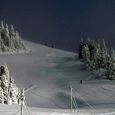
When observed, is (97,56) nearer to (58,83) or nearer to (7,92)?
(58,83)

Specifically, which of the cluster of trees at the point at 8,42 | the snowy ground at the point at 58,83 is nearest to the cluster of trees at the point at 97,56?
the snowy ground at the point at 58,83

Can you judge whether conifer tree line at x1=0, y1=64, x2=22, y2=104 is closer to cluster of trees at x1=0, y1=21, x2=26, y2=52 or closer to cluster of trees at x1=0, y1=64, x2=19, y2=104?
cluster of trees at x1=0, y1=64, x2=19, y2=104

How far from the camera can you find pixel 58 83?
117062 millimetres

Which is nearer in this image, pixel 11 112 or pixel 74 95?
pixel 11 112

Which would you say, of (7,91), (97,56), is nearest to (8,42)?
(97,56)

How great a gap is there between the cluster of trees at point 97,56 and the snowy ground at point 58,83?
3036 millimetres

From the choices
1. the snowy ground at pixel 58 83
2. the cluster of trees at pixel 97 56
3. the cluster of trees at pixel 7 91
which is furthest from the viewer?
the cluster of trees at pixel 97 56

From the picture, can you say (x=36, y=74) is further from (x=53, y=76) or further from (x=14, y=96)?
(x=14, y=96)

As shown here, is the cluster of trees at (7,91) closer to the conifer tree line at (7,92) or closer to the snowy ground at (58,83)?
the conifer tree line at (7,92)

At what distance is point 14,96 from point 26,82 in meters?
55.3

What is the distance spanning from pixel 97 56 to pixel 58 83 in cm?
2056

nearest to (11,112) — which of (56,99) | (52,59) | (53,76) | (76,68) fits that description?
(56,99)

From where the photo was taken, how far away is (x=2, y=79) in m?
64.8

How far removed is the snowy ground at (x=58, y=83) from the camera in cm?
9621
